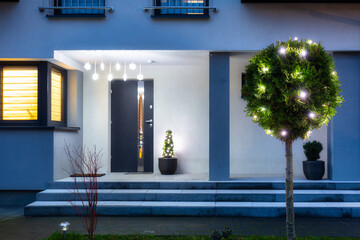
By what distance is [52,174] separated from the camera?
8898 mm

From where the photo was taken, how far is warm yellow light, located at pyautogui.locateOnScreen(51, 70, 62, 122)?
9419 millimetres

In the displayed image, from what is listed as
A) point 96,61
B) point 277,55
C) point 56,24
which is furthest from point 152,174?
point 277,55

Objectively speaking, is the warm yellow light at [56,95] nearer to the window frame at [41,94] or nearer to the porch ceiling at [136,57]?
the window frame at [41,94]

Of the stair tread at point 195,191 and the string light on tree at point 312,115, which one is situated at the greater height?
Result: the string light on tree at point 312,115

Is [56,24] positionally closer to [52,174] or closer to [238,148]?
[52,174]

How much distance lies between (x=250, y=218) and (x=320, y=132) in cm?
404

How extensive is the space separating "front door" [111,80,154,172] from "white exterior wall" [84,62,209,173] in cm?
22

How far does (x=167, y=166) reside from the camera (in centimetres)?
988

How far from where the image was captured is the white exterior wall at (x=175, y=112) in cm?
1052

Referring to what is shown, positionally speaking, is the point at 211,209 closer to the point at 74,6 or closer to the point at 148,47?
the point at 148,47

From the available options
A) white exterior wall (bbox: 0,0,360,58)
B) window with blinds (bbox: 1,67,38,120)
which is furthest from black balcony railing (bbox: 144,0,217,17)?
window with blinds (bbox: 1,67,38,120)

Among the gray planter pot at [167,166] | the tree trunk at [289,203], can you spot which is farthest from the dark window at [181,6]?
the tree trunk at [289,203]

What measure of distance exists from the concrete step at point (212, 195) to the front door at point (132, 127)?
236 cm

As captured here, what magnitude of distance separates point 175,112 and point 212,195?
10.2 ft
